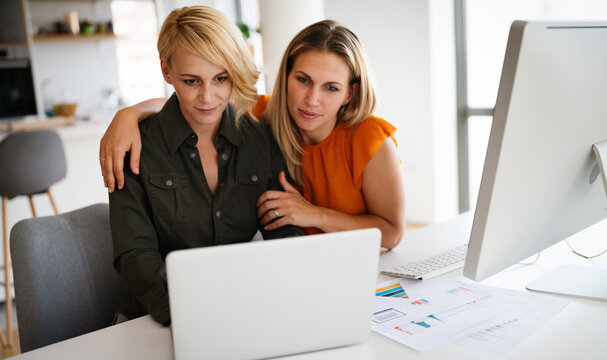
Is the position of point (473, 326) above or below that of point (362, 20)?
below

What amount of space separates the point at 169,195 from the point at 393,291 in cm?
60

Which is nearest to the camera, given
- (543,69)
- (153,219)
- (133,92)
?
(543,69)

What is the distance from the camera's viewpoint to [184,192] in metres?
1.46

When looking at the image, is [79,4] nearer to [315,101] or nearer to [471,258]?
[315,101]

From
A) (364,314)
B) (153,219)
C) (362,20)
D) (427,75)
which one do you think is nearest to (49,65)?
(362,20)

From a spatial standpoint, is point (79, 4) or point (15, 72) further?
point (79, 4)

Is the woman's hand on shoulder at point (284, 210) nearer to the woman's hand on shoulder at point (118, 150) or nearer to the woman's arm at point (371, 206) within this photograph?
the woman's arm at point (371, 206)

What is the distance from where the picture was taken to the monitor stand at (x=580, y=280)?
1127 millimetres

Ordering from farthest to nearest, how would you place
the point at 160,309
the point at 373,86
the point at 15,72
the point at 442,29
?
1. the point at 15,72
2. the point at 442,29
3. the point at 373,86
4. the point at 160,309

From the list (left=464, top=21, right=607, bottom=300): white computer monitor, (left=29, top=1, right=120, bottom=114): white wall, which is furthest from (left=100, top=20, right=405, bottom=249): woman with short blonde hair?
(left=29, top=1, right=120, bottom=114): white wall

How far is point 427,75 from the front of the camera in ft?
13.8

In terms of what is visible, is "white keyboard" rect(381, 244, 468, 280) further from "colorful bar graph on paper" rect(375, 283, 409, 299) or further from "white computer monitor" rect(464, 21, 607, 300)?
"white computer monitor" rect(464, 21, 607, 300)

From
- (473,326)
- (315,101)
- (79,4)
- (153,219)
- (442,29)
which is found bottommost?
(473,326)

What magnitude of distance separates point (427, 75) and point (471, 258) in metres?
3.39
